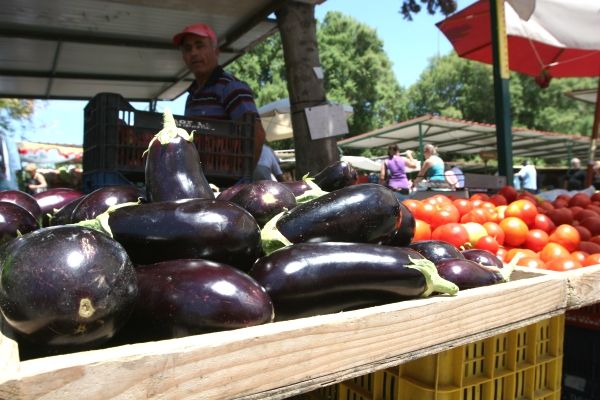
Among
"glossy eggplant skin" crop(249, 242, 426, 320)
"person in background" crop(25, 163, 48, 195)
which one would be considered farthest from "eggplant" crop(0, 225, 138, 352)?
"person in background" crop(25, 163, 48, 195)

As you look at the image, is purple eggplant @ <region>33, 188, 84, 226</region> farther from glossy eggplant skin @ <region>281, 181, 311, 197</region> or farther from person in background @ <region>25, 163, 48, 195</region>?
person in background @ <region>25, 163, 48, 195</region>

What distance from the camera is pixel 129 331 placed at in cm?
97

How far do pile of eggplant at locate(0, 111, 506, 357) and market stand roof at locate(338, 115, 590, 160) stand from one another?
12.6 metres

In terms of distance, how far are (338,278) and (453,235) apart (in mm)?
1344

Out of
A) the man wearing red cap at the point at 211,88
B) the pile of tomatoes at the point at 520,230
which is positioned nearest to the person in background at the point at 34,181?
the man wearing red cap at the point at 211,88

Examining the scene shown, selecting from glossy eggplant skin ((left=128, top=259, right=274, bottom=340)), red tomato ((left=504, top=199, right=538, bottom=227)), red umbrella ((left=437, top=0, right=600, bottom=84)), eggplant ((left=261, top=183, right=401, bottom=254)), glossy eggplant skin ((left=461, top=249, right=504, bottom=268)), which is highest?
red umbrella ((left=437, top=0, right=600, bottom=84))

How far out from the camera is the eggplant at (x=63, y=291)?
0.77 metres

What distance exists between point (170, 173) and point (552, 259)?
6.40 ft

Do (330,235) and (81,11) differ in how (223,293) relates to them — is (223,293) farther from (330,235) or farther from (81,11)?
(81,11)

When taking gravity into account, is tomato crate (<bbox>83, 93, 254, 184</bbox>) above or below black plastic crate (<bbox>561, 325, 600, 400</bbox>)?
above

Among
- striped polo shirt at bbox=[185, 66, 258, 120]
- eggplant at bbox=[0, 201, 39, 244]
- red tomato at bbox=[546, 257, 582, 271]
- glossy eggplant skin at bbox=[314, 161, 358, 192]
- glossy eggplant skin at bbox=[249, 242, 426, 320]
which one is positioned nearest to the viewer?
glossy eggplant skin at bbox=[249, 242, 426, 320]

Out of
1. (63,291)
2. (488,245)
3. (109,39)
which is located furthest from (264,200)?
(109,39)

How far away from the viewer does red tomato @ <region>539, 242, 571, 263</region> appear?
2.44 meters

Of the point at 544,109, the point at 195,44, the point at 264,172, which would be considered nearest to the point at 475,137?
the point at 264,172
